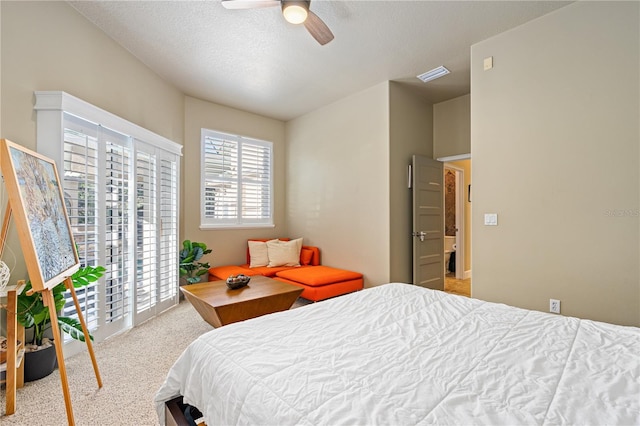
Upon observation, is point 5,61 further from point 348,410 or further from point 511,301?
point 511,301

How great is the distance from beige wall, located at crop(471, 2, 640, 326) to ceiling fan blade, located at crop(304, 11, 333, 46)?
5.32 feet

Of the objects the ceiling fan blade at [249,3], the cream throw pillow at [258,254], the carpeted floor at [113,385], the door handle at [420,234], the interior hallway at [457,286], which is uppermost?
the ceiling fan blade at [249,3]

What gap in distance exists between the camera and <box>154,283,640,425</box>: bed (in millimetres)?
861

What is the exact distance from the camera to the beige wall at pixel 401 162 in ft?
13.4

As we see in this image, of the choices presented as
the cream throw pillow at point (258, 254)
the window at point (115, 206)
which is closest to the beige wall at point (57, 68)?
the window at point (115, 206)

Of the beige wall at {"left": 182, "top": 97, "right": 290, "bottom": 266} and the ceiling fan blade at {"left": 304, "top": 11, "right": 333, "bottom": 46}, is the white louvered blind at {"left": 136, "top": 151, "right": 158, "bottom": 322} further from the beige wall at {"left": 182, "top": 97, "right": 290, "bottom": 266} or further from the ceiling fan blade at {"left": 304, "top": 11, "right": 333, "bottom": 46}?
the ceiling fan blade at {"left": 304, "top": 11, "right": 333, "bottom": 46}

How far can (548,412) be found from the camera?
2.78ft

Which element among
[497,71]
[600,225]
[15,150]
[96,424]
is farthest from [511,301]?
[15,150]

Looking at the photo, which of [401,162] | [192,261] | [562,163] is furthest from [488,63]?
[192,261]

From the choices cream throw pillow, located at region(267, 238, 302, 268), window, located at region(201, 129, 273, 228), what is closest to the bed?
cream throw pillow, located at region(267, 238, 302, 268)

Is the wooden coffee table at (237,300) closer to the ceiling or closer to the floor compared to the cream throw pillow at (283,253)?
closer to the floor

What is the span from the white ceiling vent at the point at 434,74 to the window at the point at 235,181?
2.76m

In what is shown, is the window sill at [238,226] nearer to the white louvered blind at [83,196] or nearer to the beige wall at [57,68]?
the beige wall at [57,68]

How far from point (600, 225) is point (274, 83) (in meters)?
3.67
